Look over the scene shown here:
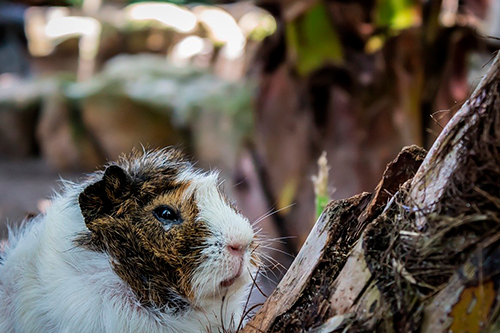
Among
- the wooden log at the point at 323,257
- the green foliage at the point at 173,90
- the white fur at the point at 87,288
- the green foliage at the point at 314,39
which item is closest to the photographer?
the wooden log at the point at 323,257

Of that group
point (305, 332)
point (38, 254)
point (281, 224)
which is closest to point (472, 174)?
point (305, 332)

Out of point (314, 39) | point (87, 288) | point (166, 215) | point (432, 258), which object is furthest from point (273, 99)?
point (432, 258)

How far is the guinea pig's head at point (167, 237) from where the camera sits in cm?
103

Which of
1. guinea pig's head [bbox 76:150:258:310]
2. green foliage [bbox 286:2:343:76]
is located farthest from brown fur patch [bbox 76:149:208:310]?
green foliage [bbox 286:2:343:76]

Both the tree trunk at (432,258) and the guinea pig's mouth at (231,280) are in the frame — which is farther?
the guinea pig's mouth at (231,280)

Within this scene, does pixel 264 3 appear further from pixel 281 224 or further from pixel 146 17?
pixel 146 17

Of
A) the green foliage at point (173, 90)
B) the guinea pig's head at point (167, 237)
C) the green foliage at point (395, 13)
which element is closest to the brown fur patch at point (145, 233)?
the guinea pig's head at point (167, 237)

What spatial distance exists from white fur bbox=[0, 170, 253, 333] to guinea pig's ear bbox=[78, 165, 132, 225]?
52 millimetres

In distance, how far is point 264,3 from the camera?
10.7ft

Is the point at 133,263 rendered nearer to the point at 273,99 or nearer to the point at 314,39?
the point at 314,39

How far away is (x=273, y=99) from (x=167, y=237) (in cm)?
267

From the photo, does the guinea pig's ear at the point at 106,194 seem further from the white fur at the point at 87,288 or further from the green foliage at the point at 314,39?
the green foliage at the point at 314,39

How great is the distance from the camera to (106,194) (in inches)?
43.0

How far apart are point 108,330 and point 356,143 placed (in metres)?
2.63
